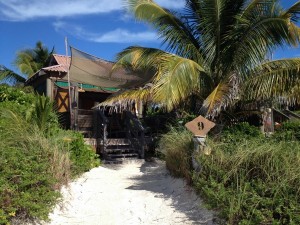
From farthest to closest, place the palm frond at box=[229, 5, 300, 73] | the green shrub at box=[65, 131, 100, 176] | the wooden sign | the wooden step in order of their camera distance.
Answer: the wooden step
the palm frond at box=[229, 5, 300, 73]
the green shrub at box=[65, 131, 100, 176]
the wooden sign

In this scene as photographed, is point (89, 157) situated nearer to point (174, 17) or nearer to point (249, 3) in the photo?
point (174, 17)

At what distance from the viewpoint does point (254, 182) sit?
601 cm

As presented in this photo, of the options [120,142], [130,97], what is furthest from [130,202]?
[120,142]

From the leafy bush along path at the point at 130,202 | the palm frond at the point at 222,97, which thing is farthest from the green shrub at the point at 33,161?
the palm frond at the point at 222,97

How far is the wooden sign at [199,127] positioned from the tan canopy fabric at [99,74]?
5257 mm

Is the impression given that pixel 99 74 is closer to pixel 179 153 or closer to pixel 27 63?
pixel 179 153

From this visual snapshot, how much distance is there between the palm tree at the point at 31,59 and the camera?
28381 mm

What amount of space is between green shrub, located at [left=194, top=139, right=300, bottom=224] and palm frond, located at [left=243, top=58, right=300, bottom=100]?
3491 millimetres

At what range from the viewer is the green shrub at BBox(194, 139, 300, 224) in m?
5.39

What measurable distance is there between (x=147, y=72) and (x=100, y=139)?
2.89 meters

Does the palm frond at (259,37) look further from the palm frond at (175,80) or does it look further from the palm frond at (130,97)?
the palm frond at (130,97)

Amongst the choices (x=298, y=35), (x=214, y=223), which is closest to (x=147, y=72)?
(x=298, y=35)

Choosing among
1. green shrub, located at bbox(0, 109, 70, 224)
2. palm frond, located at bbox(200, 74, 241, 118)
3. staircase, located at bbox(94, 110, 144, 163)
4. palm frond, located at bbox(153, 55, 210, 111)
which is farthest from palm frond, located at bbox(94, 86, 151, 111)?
green shrub, located at bbox(0, 109, 70, 224)

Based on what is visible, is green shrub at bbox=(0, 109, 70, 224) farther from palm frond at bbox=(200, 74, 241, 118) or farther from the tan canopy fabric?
the tan canopy fabric
